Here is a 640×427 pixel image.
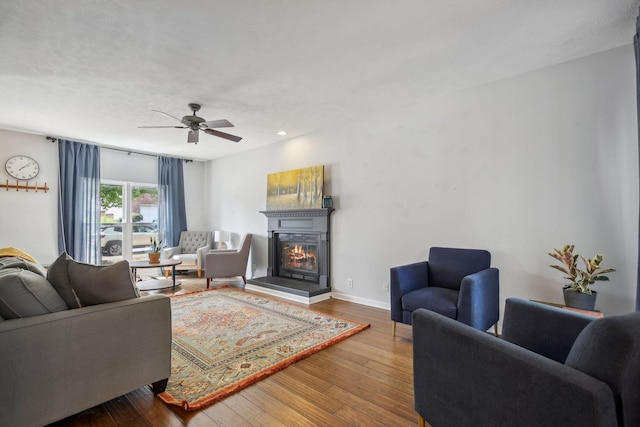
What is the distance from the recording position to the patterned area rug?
2119mm

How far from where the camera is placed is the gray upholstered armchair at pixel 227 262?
16.7 feet

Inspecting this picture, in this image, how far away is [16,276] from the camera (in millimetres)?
1586

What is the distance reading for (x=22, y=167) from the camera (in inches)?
188

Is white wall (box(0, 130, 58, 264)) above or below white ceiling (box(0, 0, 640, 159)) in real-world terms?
below

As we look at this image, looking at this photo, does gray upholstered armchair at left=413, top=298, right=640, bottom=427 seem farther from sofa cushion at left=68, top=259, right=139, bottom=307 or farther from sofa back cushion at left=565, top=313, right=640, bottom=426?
sofa cushion at left=68, top=259, right=139, bottom=307

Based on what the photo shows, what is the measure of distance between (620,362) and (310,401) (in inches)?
63.5

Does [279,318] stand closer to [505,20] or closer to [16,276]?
[16,276]

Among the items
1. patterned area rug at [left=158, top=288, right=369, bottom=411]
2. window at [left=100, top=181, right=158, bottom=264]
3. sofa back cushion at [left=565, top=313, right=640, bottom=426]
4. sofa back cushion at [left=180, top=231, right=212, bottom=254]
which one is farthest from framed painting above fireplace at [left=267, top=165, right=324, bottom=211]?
sofa back cushion at [left=565, top=313, right=640, bottom=426]

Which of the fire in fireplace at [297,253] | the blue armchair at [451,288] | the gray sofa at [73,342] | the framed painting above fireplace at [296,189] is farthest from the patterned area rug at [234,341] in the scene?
the framed painting above fireplace at [296,189]

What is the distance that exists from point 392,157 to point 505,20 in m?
1.95

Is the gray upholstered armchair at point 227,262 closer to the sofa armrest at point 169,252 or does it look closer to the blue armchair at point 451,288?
the sofa armrest at point 169,252

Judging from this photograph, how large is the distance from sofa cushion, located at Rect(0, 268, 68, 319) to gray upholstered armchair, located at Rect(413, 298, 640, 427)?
6.64ft

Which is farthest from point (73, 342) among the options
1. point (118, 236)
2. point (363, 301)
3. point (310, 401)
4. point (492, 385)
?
point (118, 236)

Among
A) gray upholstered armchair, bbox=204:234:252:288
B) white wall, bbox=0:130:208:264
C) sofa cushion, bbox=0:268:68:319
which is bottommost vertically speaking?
gray upholstered armchair, bbox=204:234:252:288
